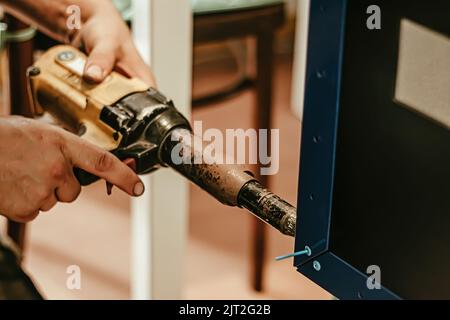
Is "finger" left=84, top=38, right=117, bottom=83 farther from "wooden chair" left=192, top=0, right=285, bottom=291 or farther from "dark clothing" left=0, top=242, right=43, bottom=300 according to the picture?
"wooden chair" left=192, top=0, right=285, bottom=291

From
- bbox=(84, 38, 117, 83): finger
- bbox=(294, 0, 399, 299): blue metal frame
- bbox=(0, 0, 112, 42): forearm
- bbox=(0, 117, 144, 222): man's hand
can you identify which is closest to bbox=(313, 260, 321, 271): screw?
bbox=(294, 0, 399, 299): blue metal frame

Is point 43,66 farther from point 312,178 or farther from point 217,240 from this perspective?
point 217,240

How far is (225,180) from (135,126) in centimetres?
11

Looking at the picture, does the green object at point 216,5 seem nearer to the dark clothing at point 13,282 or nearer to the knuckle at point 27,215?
the dark clothing at point 13,282

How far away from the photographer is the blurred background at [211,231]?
146cm

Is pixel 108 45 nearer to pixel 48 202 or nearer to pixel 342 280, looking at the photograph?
pixel 48 202

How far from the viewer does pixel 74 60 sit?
83 cm

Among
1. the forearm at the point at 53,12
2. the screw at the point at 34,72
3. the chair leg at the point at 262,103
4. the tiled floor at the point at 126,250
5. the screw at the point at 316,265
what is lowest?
the tiled floor at the point at 126,250

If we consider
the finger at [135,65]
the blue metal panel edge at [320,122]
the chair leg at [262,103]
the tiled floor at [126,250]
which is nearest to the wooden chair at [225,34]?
the chair leg at [262,103]

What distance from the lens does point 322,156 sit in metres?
0.53

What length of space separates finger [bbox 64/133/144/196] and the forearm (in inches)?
9.6

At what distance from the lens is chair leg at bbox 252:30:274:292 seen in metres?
1.54

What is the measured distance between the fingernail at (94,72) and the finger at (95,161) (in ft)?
0.37
